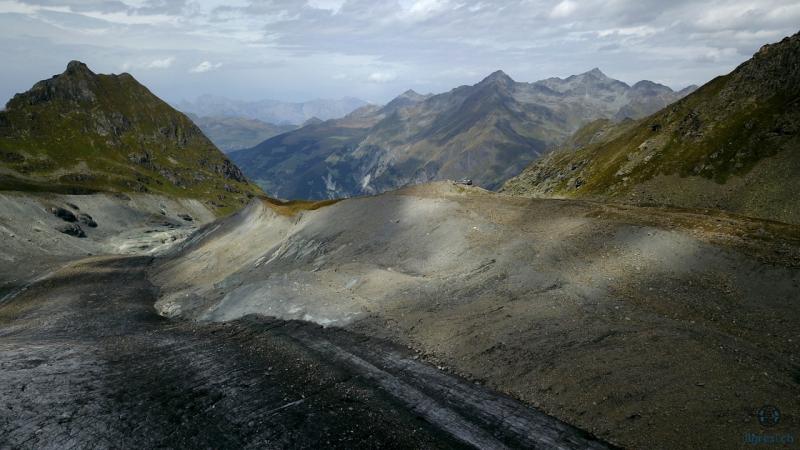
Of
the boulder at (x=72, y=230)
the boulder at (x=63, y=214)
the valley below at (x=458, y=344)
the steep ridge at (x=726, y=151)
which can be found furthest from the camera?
the boulder at (x=63, y=214)

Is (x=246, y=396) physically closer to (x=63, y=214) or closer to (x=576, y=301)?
(x=576, y=301)

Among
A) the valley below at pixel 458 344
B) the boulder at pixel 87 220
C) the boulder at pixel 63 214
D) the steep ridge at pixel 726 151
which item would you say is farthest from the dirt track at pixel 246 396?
the boulder at pixel 87 220

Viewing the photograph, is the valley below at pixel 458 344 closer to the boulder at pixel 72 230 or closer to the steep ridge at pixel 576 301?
the steep ridge at pixel 576 301

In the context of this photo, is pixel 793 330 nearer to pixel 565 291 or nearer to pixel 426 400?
pixel 565 291

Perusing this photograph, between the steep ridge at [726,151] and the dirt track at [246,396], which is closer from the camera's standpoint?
the dirt track at [246,396]

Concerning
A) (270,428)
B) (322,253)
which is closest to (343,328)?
(270,428)
